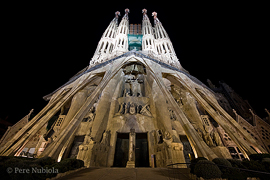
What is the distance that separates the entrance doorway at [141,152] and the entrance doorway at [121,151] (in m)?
1.66

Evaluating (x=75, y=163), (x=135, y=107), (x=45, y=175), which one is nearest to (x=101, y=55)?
(x=135, y=107)

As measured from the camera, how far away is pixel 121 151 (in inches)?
660

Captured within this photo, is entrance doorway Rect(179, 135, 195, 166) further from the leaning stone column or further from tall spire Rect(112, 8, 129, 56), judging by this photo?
tall spire Rect(112, 8, 129, 56)

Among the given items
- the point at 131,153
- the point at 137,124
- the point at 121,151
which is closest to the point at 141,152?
the point at 121,151

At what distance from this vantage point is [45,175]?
416cm

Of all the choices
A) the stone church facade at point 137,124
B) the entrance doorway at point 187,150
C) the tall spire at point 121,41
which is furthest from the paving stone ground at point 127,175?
the tall spire at point 121,41

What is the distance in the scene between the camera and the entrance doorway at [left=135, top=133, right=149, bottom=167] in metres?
16.0

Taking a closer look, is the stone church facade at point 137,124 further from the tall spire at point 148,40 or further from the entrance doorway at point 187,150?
the tall spire at point 148,40

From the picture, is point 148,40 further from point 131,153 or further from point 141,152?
point 131,153

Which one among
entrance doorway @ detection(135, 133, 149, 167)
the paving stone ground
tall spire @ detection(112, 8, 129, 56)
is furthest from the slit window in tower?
the paving stone ground

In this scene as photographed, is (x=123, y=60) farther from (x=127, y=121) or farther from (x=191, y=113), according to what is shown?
(x=191, y=113)

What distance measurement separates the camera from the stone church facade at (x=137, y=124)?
1070 centimetres

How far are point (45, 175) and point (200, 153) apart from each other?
30.9 feet

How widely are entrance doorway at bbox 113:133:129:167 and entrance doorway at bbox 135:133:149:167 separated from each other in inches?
65.2
